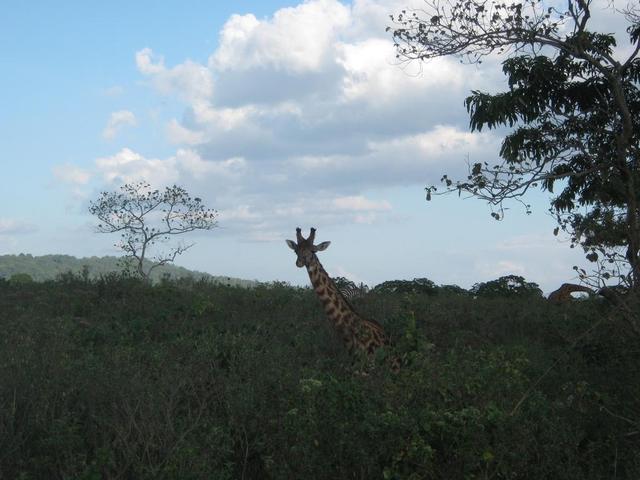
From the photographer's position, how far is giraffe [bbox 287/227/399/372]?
12375mm

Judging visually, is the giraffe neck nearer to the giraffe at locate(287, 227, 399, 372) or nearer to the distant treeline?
the giraffe at locate(287, 227, 399, 372)

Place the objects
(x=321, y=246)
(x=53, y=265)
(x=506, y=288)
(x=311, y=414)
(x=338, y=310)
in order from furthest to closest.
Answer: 1. (x=53, y=265)
2. (x=506, y=288)
3. (x=321, y=246)
4. (x=338, y=310)
5. (x=311, y=414)

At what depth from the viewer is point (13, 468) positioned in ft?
23.9

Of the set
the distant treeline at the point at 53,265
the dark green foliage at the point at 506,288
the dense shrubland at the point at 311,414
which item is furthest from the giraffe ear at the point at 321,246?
the distant treeline at the point at 53,265

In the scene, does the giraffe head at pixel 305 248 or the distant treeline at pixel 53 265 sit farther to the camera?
the distant treeline at pixel 53 265

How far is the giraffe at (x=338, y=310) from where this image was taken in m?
12.4

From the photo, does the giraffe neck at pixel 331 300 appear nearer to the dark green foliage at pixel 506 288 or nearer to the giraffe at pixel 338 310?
the giraffe at pixel 338 310

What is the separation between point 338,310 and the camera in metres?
13.0

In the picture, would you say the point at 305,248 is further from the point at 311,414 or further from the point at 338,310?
the point at 311,414

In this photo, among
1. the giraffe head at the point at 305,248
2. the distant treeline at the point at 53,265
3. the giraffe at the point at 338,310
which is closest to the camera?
the giraffe at the point at 338,310

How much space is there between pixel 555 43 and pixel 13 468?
14.8m

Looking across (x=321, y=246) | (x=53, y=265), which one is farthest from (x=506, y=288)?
(x=53, y=265)

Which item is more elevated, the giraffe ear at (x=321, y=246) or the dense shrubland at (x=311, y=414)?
the giraffe ear at (x=321, y=246)

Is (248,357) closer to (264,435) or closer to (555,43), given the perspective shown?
(264,435)
